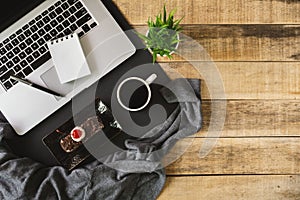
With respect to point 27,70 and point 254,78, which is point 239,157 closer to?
point 254,78

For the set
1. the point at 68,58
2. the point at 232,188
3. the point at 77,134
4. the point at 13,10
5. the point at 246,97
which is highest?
the point at 13,10

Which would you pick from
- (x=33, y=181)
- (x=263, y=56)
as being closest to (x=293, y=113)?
(x=263, y=56)

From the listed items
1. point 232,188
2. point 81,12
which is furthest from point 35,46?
point 232,188

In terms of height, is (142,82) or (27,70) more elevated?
(27,70)

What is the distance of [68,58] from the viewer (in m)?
1.33

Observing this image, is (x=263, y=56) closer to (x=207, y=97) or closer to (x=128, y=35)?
(x=207, y=97)

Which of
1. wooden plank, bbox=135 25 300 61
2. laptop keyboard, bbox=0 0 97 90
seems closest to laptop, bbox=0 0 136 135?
laptop keyboard, bbox=0 0 97 90

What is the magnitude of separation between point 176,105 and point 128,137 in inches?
4.8

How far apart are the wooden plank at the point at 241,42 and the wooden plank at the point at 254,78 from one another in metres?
0.01

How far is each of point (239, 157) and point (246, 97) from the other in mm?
132

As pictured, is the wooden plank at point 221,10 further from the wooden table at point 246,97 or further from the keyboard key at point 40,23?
the keyboard key at point 40,23

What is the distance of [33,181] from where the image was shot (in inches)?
51.9

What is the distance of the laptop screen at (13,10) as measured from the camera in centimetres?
129

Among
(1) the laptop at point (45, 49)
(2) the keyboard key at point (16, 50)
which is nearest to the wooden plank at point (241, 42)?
(1) the laptop at point (45, 49)
